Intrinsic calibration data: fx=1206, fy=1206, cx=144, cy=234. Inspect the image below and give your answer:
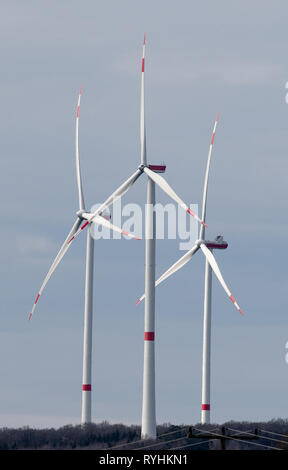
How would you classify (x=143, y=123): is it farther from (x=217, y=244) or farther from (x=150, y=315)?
(x=217, y=244)

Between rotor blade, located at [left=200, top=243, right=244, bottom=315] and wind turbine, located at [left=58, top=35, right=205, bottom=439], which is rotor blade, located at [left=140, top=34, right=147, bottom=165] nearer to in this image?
wind turbine, located at [left=58, top=35, right=205, bottom=439]

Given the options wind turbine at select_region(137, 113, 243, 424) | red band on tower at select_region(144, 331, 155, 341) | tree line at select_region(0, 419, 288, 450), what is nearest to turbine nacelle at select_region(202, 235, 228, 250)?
wind turbine at select_region(137, 113, 243, 424)

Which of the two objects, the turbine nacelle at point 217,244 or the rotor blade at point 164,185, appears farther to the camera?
the turbine nacelle at point 217,244

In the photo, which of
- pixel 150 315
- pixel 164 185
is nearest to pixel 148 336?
pixel 150 315

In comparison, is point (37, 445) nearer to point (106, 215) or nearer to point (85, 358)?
point (85, 358)

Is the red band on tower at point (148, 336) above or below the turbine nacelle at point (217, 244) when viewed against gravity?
below

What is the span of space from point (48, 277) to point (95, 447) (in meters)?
15.0

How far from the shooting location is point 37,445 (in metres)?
101

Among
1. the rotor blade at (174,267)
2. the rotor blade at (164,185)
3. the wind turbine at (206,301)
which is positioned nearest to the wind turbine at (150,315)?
the rotor blade at (164,185)

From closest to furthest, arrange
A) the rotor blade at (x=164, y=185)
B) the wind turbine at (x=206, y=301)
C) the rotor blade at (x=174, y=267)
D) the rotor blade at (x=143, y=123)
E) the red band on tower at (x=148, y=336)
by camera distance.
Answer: the rotor blade at (x=164, y=185)
the red band on tower at (x=148, y=336)
the rotor blade at (x=143, y=123)
the rotor blade at (x=174, y=267)
the wind turbine at (x=206, y=301)

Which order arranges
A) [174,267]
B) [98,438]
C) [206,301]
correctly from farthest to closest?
[206,301], [174,267], [98,438]

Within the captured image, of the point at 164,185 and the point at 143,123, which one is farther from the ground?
the point at 143,123

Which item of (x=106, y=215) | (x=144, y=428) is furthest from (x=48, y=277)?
(x=144, y=428)

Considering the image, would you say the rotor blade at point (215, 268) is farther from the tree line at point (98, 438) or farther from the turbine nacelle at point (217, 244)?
the tree line at point (98, 438)
